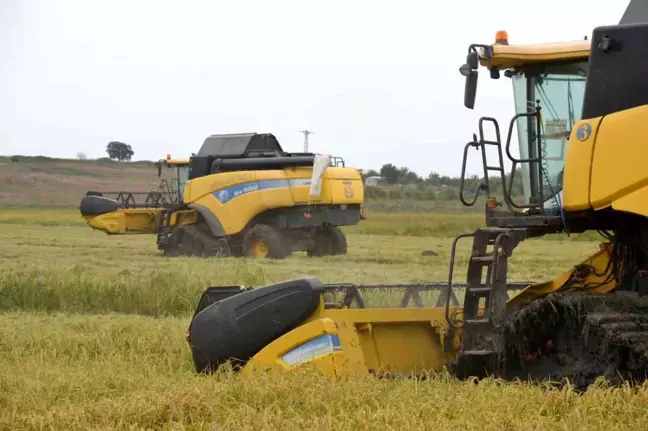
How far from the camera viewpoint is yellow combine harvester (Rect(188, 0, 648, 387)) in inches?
219

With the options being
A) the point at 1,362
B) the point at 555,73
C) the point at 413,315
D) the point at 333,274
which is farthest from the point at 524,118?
the point at 333,274

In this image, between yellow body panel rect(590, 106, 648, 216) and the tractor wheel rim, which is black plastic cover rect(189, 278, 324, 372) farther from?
the tractor wheel rim

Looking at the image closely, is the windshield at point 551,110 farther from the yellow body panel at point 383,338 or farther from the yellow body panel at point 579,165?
the yellow body panel at point 383,338

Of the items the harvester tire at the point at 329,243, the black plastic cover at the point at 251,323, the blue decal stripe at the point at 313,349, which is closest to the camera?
the blue decal stripe at the point at 313,349

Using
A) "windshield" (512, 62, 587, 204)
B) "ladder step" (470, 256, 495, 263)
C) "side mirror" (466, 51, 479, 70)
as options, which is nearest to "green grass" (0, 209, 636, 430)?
"ladder step" (470, 256, 495, 263)

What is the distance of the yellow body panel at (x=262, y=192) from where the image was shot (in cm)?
2008

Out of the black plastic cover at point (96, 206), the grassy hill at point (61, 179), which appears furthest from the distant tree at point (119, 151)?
the black plastic cover at point (96, 206)

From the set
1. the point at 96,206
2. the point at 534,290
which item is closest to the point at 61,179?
the point at 96,206

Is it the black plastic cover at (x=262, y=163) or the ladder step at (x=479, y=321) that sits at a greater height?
the black plastic cover at (x=262, y=163)

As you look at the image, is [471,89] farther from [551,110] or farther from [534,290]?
[534,290]

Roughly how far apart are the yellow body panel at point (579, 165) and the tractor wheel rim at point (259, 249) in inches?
560

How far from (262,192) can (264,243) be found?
3.38 ft

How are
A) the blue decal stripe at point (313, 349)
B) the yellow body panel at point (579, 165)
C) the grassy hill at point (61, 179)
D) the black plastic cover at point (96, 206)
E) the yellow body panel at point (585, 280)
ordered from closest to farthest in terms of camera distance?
the yellow body panel at point (579, 165) < the yellow body panel at point (585, 280) < the blue decal stripe at point (313, 349) < the black plastic cover at point (96, 206) < the grassy hill at point (61, 179)

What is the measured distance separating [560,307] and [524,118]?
4.23 feet
